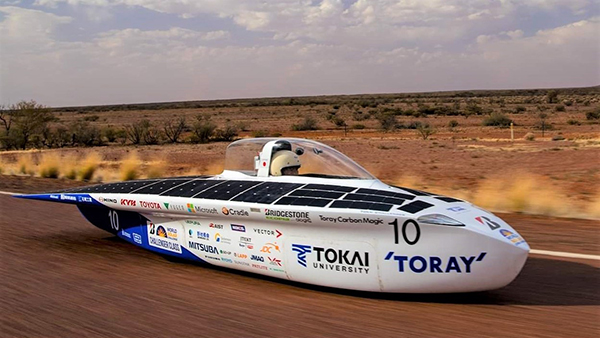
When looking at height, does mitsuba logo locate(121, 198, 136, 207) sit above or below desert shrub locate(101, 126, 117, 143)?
above

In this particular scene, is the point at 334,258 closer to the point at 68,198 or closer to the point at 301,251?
the point at 301,251

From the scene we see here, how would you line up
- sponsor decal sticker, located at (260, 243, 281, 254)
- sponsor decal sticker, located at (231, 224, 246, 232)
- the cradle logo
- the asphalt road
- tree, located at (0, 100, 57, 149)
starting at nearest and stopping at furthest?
the asphalt road, the cradle logo, sponsor decal sticker, located at (260, 243, 281, 254), sponsor decal sticker, located at (231, 224, 246, 232), tree, located at (0, 100, 57, 149)

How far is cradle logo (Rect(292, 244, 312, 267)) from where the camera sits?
21.5 feet

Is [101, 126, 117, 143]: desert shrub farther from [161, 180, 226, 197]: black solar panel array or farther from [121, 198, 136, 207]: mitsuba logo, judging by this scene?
[161, 180, 226, 197]: black solar panel array

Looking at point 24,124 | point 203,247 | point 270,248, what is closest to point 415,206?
point 270,248

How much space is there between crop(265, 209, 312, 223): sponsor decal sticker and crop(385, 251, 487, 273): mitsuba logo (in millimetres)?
936

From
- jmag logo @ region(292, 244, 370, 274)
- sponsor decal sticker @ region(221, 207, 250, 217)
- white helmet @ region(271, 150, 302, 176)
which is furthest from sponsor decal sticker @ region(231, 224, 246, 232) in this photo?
white helmet @ region(271, 150, 302, 176)

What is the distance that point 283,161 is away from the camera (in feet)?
25.6

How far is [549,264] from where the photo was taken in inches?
300

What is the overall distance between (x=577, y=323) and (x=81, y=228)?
8153 millimetres

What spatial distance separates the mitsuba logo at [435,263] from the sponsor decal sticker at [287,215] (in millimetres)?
936

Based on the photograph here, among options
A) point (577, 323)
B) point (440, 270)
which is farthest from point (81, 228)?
point (577, 323)

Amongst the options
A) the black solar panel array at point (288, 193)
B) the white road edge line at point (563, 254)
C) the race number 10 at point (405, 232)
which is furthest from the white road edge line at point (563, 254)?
the race number 10 at point (405, 232)

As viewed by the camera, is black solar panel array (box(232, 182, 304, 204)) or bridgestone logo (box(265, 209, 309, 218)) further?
black solar panel array (box(232, 182, 304, 204))
